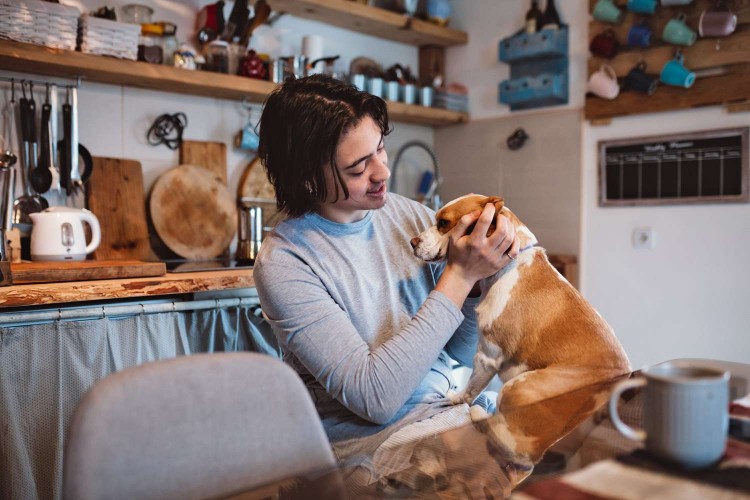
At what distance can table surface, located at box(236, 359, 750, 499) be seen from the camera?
0.67 meters

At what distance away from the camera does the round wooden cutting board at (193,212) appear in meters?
2.72

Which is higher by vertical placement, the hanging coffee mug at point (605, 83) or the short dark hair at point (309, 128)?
the hanging coffee mug at point (605, 83)

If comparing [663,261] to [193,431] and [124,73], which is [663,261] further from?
[193,431]

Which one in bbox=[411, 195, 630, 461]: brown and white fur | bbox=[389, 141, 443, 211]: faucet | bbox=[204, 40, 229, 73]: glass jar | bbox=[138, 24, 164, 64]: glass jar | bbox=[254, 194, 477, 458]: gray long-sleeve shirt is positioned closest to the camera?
bbox=[254, 194, 477, 458]: gray long-sleeve shirt

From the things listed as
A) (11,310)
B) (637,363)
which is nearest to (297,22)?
(11,310)

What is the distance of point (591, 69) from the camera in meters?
3.08

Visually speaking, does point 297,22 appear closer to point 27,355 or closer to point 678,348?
point 27,355

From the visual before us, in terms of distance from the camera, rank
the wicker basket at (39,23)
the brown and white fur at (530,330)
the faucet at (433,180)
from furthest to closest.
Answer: the faucet at (433,180), the wicker basket at (39,23), the brown and white fur at (530,330)

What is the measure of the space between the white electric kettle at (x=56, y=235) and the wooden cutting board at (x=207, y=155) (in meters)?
0.68

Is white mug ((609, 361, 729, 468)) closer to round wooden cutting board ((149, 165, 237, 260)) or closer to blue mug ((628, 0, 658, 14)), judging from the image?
round wooden cutting board ((149, 165, 237, 260))

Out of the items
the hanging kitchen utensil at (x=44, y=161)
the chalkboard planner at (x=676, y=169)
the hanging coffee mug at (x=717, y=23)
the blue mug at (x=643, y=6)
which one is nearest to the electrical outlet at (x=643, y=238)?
the chalkboard planner at (x=676, y=169)

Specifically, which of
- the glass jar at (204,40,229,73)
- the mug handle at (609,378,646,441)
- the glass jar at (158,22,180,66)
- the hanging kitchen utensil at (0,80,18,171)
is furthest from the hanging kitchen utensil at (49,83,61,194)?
the mug handle at (609,378,646,441)

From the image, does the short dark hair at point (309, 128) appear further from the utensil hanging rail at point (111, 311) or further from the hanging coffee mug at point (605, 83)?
the hanging coffee mug at point (605, 83)

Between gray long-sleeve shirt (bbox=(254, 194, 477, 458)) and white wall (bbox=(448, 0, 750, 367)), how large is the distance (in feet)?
5.88
